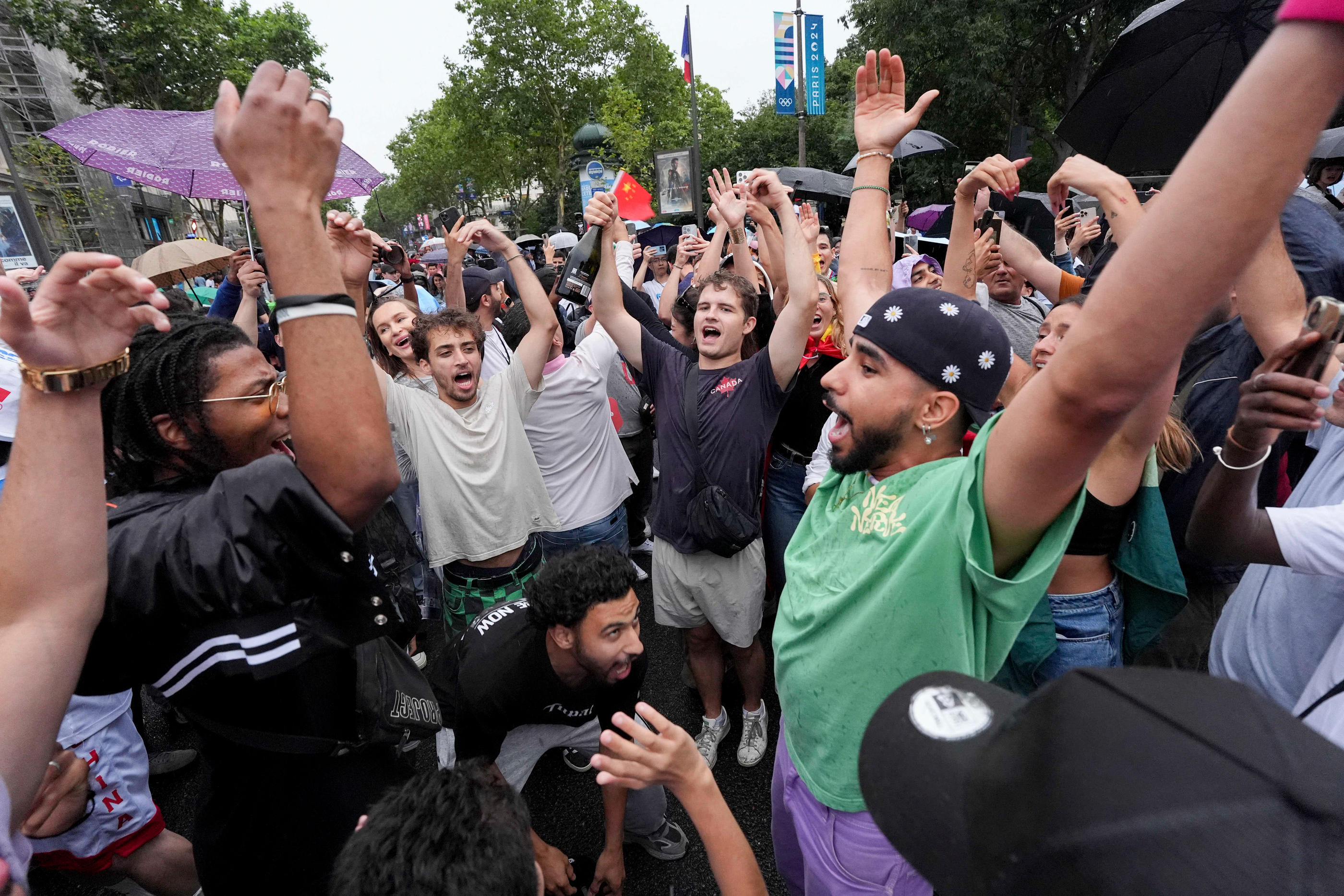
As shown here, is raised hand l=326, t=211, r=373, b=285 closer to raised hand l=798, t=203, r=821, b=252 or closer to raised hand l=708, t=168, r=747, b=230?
raised hand l=708, t=168, r=747, b=230

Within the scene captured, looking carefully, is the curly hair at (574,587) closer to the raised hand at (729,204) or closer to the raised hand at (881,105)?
the raised hand at (881,105)

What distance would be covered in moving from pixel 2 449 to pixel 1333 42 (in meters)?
3.37

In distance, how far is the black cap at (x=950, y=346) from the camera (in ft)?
4.97

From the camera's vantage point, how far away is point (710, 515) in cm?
282

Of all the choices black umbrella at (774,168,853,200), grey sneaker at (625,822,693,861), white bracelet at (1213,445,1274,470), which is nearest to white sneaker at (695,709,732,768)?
grey sneaker at (625,822,693,861)

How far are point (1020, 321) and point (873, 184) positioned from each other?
246 cm

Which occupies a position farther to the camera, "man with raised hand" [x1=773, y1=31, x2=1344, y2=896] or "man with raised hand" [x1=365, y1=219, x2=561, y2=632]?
"man with raised hand" [x1=365, y1=219, x2=561, y2=632]

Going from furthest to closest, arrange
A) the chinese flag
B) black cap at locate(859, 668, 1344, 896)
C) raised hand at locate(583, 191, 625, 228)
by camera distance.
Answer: the chinese flag < raised hand at locate(583, 191, 625, 228) < black cap at locate(859, 668, 1344, 896)

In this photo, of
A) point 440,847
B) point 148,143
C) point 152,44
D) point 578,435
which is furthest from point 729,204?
point 152,44

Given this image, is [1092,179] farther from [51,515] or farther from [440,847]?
[51,515]

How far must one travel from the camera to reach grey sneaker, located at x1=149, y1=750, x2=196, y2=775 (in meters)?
3.26

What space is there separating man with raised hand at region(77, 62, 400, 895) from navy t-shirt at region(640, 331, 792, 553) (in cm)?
157

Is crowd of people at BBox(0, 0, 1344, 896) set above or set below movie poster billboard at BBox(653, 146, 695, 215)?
below

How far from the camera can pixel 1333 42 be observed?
0.62m
